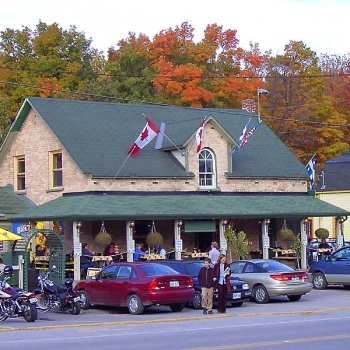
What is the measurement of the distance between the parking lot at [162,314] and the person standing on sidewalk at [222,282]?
367 millimetres

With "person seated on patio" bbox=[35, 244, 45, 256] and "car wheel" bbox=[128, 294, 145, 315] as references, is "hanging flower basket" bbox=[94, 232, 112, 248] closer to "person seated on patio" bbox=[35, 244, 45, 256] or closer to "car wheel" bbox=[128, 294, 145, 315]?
"person seated on patio" bbox=[35, 244, 45, 256]

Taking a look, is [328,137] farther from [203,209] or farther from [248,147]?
[203,209]

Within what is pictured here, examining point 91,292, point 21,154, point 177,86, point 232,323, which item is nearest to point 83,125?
point 21,154

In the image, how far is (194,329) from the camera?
1980cm

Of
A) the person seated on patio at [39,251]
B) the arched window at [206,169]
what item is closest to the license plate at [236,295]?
the person seated on patio at [39,251]

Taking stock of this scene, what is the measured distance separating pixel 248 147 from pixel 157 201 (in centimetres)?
801

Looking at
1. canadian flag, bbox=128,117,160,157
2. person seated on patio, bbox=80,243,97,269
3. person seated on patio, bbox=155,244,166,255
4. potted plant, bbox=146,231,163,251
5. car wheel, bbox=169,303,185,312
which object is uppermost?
canadian flag, bbox=128,117,160,157

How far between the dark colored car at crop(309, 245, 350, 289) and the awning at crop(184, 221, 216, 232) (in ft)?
17.3

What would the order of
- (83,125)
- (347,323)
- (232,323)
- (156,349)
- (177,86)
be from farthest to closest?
(177,86), (83,125), (232,323), (347,323), (156,349)

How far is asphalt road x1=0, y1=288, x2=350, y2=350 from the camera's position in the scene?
16.6 metres

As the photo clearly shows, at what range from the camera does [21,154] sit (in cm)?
3953

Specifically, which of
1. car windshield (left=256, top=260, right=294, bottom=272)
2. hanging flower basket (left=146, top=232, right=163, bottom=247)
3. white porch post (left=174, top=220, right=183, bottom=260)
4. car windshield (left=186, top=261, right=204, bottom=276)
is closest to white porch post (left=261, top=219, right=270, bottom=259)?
white porch post (left=174, top=220, right=183, bottom=260)

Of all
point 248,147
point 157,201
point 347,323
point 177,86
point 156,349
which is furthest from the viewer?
point 177,86

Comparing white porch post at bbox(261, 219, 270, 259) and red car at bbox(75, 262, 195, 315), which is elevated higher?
white porch post at bbox(261, 219, 270, 259)
